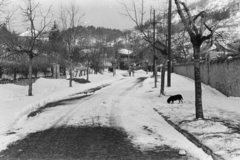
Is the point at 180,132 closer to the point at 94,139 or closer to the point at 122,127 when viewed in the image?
the point at 122,127

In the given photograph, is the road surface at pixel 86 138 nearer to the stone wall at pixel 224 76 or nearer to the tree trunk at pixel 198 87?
the tree trunk at pixel 198 87

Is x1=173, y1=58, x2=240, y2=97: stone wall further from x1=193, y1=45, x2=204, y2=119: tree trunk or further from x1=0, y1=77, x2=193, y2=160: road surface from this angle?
x1=0, y1=77, x2=193, y2=160: road surface

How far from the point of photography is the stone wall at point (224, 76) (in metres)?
13.5

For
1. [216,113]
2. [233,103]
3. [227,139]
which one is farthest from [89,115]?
[233,103]

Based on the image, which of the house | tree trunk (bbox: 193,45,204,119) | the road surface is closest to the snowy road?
the road surface

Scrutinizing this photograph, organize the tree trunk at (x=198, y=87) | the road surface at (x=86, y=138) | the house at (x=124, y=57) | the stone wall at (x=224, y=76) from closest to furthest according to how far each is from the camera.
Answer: the road surface at (x=86, y=138) → the tree trunk at (x=198, y=87) → the stone wall at (x=224, y=76) → the house at (x=124, y=57)

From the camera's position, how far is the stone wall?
13.5m

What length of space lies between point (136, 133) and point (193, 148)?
1993 millimetres

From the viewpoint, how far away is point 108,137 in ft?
24.4

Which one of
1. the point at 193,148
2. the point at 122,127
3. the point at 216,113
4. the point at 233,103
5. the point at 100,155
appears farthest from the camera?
the point at 233,103

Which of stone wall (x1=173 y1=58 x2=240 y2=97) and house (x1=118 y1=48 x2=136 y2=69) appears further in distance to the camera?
house (x1=118 y1=48 x2=136 y2=69)

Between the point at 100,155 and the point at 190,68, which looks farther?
the point at 190,68

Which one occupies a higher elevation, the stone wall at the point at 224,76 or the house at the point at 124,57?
the house at the point at 124,57

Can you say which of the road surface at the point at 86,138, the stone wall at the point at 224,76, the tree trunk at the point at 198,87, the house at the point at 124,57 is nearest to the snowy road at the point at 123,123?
the road surface at the point at 86,138
